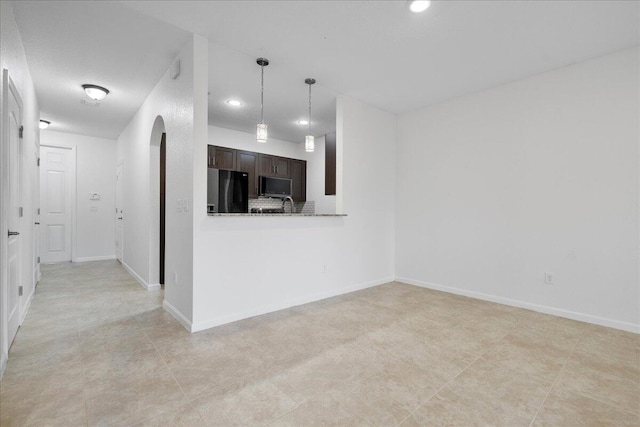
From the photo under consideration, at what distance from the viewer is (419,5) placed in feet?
7.36

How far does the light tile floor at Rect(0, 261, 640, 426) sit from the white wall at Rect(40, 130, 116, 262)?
11.8 feet

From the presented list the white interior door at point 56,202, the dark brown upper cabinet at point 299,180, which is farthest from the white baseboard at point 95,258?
the dark brown upper cabinet at point 299,180

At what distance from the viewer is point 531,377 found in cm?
199

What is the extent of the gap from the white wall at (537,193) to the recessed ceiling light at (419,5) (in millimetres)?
1949

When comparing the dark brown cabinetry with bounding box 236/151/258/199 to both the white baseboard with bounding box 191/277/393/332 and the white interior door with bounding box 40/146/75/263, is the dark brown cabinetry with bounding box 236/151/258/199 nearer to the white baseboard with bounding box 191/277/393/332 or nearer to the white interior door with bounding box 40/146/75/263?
the white baseboard with bounding box 191/277/393/332

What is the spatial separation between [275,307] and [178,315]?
3.14 feet

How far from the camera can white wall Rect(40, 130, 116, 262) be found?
621 centimetres

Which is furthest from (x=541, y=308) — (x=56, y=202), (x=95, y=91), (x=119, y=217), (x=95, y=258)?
(x=56, y=202)

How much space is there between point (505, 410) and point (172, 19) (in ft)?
11.8

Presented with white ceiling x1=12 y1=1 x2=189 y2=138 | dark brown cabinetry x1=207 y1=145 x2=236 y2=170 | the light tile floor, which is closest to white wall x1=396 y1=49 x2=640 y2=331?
the light tile floor

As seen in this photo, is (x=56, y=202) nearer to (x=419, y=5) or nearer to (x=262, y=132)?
(x=262, y=132)

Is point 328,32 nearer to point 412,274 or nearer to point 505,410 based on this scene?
point 505,410

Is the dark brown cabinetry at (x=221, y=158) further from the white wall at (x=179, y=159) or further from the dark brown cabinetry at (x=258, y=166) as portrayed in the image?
the white wall at (x=179, y=159)

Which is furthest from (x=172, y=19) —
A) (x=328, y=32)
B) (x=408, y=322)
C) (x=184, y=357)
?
(x=408, y=322)
